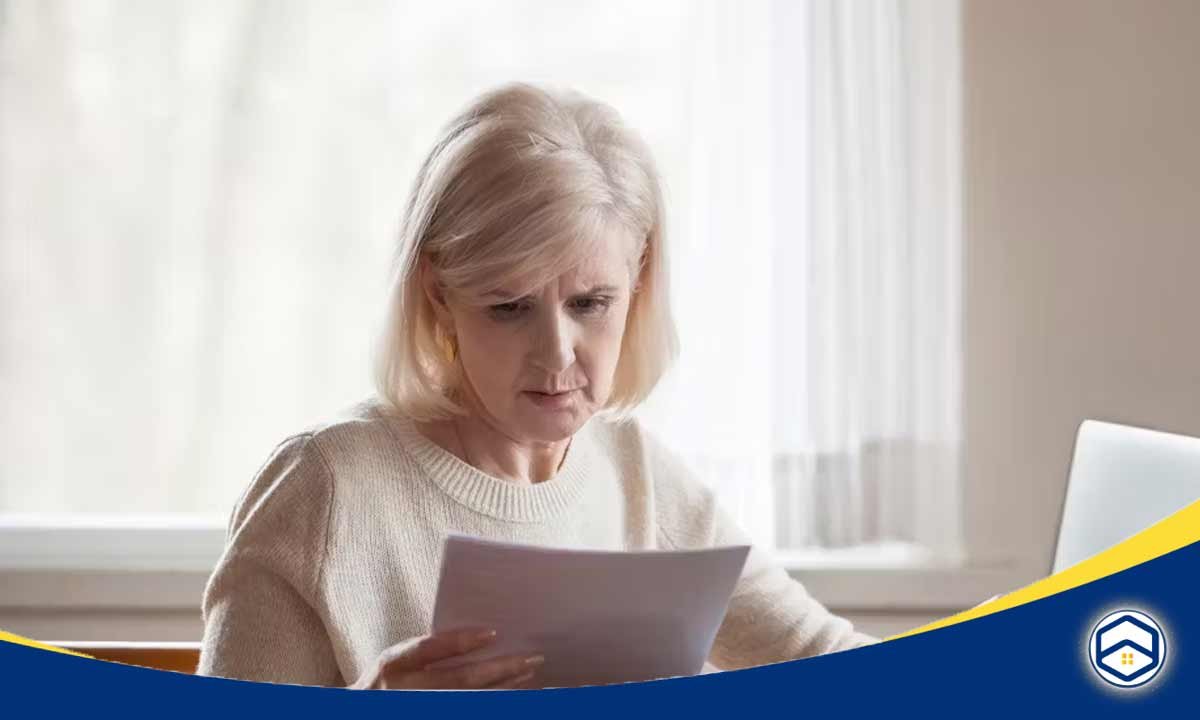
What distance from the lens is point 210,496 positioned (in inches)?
109

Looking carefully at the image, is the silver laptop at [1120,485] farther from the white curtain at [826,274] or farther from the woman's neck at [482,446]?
the white curtain at [826,274]

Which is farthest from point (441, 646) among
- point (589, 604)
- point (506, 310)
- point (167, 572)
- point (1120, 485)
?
point (167, 572)

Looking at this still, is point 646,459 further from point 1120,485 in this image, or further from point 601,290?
point 1120,485

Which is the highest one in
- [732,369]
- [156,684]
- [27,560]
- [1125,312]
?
[1125,312]

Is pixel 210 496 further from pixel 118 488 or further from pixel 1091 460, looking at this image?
pixel 1091 460

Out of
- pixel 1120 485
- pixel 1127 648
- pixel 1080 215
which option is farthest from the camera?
pixel 1080 215

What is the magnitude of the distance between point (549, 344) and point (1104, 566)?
0.53 meters

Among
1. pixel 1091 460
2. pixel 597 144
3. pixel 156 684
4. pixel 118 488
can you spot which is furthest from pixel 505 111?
pixel 118 488

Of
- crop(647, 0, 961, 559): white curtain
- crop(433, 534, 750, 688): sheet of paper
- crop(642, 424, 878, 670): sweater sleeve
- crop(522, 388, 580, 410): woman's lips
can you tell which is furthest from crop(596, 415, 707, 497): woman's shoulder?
crop(647, 0, 961, 559): white curtain

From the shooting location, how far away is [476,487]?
1.34 m

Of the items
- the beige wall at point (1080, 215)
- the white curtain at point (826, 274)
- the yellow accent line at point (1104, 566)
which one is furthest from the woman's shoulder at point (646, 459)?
the beige wall at point (1080, 215)

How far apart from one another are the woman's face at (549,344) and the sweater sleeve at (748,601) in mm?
242

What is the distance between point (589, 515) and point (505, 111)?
46 centimetres

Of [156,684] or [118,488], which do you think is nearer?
[156,684]
